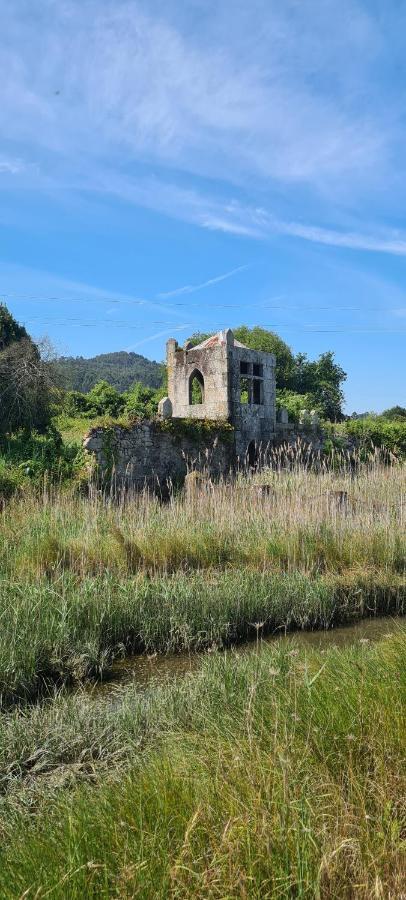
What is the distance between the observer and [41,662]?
16.6 feet

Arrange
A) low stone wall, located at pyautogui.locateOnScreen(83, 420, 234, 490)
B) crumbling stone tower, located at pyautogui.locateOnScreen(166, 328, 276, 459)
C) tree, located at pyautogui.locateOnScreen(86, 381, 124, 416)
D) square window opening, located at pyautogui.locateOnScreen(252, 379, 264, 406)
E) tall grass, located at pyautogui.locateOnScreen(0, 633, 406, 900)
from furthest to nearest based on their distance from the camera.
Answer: tree, located at pyautogui.locateOnScreen(86, 381, 124, 416), square window opening, located at pyautogui.locateOnScreen(252, 379, 264, 406), crumbling stone tower, located at pyautogui.locateOnScreen(166, 328, 276, 459), low stone wall, located at pyautogui.locateOnScreen(83, 420, 234, 490), tall grass, located at pyautogui.locateOnScreen(0, 633, 406, 900)

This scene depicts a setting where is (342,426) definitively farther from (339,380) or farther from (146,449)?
(339,380)

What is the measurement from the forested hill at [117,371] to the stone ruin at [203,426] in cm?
3592

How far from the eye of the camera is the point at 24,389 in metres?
15.3

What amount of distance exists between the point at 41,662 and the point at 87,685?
40 cm

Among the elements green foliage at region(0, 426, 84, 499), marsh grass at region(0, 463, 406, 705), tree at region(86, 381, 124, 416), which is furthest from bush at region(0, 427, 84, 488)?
tree at region(86, 381, 124, 416)

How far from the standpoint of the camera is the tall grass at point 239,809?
192 centimetres

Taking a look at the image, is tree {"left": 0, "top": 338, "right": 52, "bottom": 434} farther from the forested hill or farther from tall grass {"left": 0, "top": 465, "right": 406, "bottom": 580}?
the forested hill

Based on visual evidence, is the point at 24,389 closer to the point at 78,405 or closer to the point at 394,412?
the point at 78,405

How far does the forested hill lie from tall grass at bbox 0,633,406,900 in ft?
175

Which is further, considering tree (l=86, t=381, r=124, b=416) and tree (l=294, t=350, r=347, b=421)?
tree (l=294, t=350, r=347, b=421)

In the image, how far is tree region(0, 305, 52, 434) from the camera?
15.2m

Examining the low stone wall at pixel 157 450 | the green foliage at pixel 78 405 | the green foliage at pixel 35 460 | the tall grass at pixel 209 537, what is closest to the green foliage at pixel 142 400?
the green foliage at pixel 78 405

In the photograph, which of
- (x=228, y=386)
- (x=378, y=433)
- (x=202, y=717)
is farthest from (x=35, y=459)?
(x=378, y=433)
